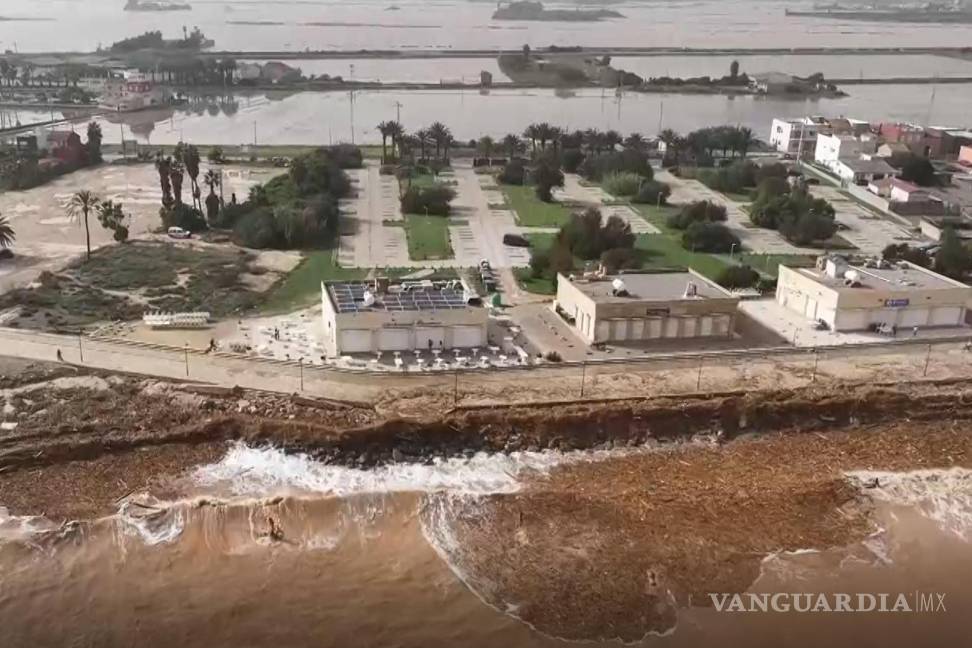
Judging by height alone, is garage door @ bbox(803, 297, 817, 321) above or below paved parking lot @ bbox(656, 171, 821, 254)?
below

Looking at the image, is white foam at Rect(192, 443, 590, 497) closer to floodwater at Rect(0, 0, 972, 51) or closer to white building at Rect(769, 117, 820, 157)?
white building at Rect(769, 117, 820, 157)

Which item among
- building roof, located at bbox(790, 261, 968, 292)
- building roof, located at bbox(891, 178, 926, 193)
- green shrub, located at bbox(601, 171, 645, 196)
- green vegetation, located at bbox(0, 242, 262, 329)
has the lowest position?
green vegetation, located at bbox(0, 242, 262, 329)

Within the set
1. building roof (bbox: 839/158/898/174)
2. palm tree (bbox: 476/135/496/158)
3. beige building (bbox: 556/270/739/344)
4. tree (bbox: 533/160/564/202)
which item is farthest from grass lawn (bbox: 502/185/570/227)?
building roof (bbox: 839/158/898/174)

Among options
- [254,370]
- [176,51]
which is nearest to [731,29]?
[176,51]

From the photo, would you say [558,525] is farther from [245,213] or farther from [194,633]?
[245,213]

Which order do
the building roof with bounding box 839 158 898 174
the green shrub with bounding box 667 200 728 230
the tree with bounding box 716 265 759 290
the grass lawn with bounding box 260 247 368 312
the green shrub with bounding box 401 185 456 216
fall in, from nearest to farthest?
1. the grass lawn with bounding box 260 247 368 312
2. the tree with bounding box 716 265 759 290
3. the green shrub with bounding box 667 200 728 230
4. the green shrub with bounding box 401 185 456 216
5. the building roof with bounding box 839 158 898 174

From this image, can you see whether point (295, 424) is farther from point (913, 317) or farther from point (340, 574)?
point (913, 317)

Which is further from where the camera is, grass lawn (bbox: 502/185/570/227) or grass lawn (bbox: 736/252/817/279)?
grass lawn (bbox: 502/185/570/227)
